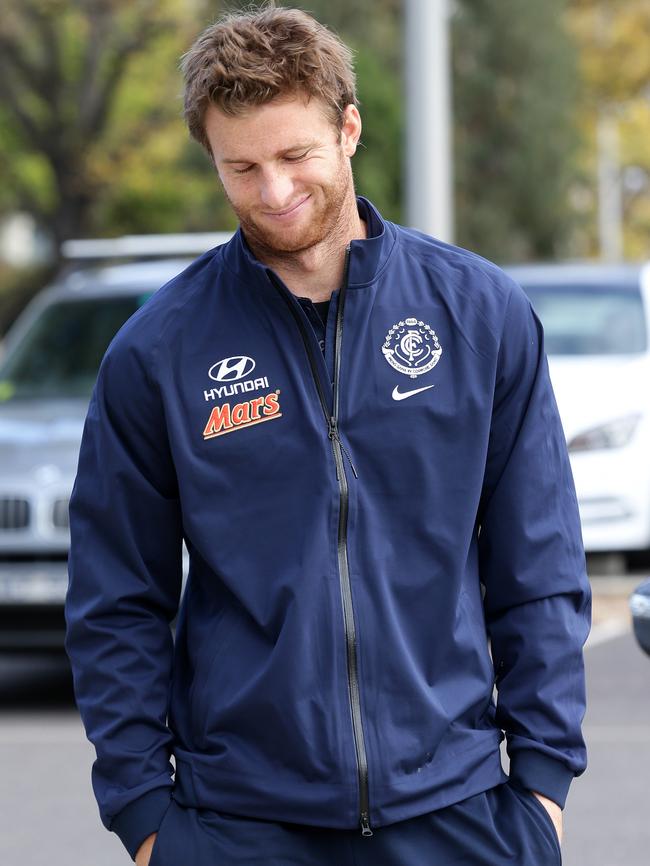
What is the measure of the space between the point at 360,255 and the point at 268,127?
0.76ft

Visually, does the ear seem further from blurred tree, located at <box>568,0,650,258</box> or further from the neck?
blurred tree, located at <box>568,0,650,258</box>

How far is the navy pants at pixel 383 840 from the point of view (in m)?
2.52

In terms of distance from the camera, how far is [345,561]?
2508 mm

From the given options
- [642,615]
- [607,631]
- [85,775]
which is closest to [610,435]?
[607,631]

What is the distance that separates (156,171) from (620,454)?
2667 cm

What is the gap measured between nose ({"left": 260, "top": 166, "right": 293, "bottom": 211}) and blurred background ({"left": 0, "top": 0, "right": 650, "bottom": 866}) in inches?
21.5

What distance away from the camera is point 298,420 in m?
2.57

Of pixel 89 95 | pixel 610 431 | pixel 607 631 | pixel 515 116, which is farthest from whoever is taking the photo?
pixel 515 116

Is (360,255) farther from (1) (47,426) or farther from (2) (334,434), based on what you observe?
(1) (47,426)

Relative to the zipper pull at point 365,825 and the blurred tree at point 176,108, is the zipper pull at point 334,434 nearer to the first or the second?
the zipper pull at point 365,825

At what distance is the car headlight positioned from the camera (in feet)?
36.7

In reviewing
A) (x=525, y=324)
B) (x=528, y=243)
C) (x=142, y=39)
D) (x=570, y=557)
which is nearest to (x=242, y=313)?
(x=525, y=324)

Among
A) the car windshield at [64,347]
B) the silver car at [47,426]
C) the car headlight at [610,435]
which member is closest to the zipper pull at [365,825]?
the silver car at [47,426]

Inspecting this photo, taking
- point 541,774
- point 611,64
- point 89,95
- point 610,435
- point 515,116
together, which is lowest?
point 515,116
